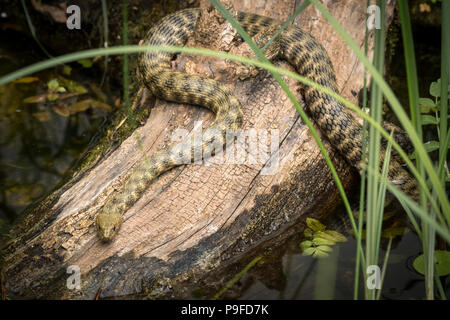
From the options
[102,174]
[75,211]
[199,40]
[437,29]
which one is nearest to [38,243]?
[75,211]

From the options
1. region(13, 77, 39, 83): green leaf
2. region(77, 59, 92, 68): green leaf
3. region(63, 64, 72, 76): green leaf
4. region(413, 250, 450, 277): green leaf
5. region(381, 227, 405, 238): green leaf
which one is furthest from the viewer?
region(77, 59, 92, 68): green leaf

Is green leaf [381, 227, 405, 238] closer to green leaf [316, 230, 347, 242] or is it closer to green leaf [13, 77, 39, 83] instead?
green leaf [316, 230, 347, 242]

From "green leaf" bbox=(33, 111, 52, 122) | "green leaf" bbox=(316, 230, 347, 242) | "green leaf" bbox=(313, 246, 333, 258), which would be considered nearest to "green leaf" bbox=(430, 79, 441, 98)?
"green leaf" bbox=(316, 230, 347, 242)

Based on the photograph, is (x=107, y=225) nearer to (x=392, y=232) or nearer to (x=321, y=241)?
(x=321, y=241)

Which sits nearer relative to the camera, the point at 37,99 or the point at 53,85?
the point at 37,99

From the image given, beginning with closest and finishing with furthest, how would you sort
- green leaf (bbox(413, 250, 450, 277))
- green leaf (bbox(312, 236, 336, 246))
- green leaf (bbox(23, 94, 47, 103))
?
green leaf (bbox(413, 250, 450, 277))
green leaf (bbox(312, 236, 336, 246))
green leaf (bbox(23, 94, 47, 103))

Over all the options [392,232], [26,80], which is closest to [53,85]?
[26,80]
